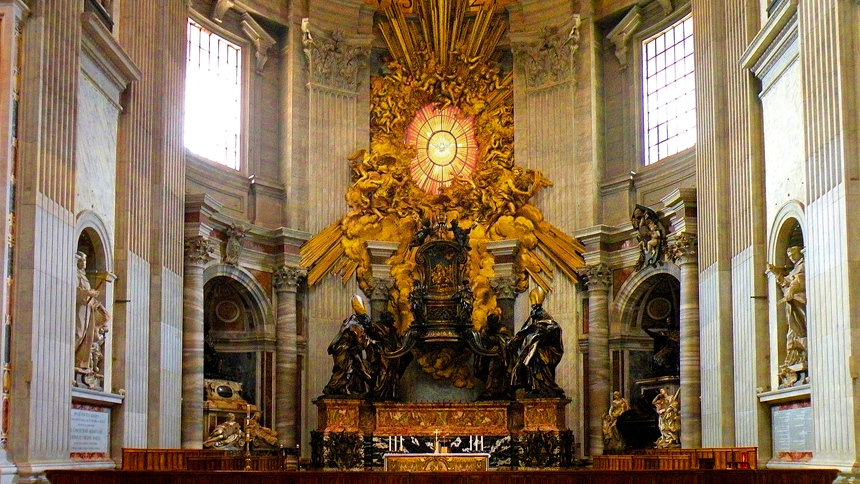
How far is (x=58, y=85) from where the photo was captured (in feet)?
48.5

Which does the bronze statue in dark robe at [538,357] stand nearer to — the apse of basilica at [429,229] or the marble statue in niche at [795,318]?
the apse of basilica at [429,229]

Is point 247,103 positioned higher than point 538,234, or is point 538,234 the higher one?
point 247,103

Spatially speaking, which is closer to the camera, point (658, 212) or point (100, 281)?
point (100, 281)

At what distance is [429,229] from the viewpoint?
24.7 meters

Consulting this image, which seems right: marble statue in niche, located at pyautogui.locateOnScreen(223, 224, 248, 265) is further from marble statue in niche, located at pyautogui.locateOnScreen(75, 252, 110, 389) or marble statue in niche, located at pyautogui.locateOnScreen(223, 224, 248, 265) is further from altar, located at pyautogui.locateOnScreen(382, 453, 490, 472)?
marble statue in niche, located at pyautogui.locateOnScreen(75, 252, 110, 389)

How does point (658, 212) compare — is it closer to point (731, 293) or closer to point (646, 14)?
point (731, 293)

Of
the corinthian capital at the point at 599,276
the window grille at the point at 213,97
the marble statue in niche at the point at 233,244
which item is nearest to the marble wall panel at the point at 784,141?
the corinthian capital at the point at 599,276

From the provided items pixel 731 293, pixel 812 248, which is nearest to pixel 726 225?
pixel 731 293

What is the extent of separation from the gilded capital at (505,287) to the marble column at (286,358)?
14.3ft

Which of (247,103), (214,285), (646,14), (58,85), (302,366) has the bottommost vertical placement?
(302,366)

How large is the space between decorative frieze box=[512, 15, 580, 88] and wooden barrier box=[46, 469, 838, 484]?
13619 mm

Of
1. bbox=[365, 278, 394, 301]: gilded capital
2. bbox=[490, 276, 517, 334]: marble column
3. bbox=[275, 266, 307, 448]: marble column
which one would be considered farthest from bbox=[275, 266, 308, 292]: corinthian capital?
bbox=[490, 276, 517, 334]: marble column

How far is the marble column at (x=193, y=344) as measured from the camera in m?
20.8

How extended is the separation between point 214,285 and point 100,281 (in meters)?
6.89
